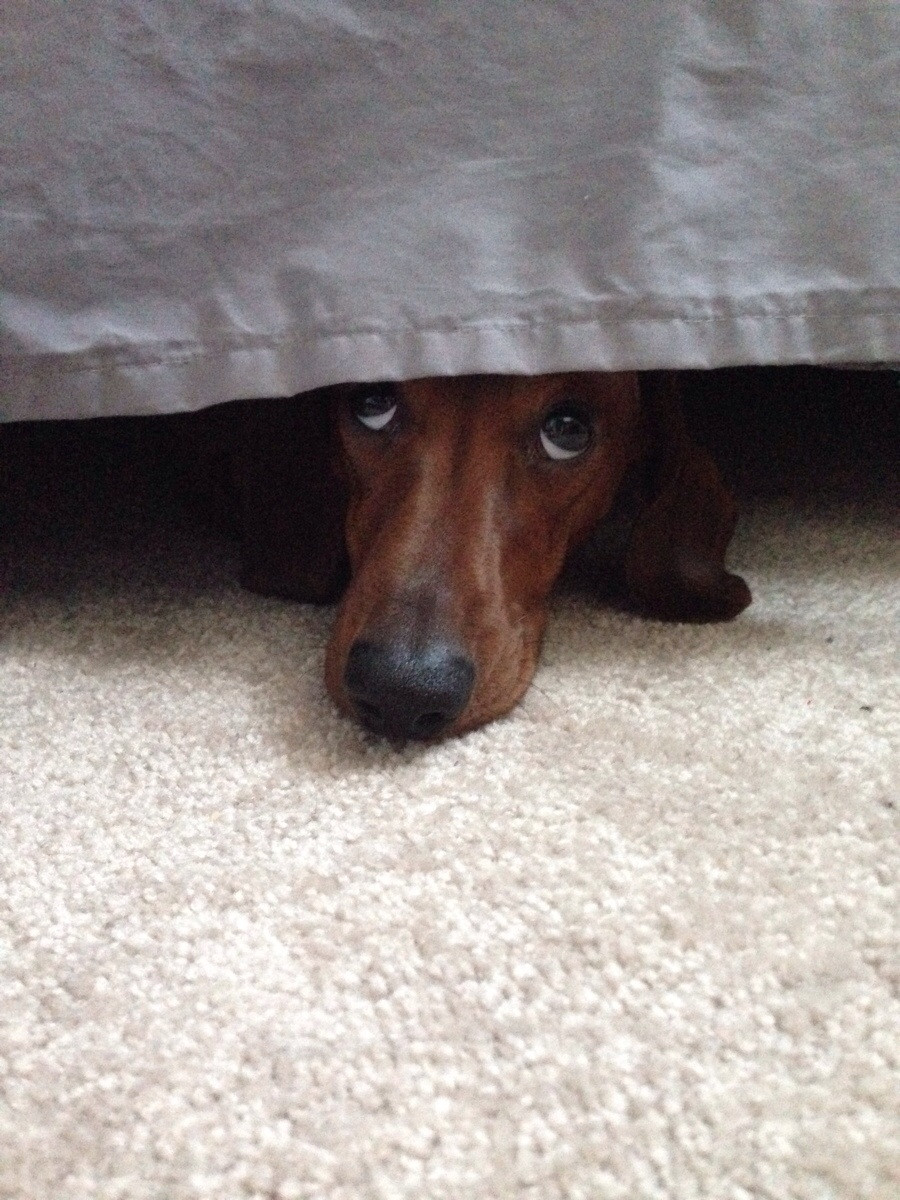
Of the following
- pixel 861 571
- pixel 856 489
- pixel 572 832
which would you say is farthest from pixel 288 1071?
pixel 856 489

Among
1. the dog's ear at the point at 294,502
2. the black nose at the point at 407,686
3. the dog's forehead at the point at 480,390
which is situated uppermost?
the dog's forehead at the point at 480,390

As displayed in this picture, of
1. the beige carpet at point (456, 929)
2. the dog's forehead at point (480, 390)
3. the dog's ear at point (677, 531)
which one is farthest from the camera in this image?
the dog's ear at point (677, 531)

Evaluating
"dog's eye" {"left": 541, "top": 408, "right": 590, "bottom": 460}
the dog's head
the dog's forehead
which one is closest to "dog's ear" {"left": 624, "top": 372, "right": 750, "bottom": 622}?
the dog's head

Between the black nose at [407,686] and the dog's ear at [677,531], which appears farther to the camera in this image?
the dog's ear at [677,531]

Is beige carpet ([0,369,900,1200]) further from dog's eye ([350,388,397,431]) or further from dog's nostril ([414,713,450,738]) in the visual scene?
dog's eye ([350,388,397,431])

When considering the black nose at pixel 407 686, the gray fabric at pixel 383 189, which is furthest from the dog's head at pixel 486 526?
the gray fabric at pixel 383 189

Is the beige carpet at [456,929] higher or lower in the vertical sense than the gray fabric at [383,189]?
lower

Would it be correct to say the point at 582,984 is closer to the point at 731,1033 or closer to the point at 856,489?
the point at 731,1033

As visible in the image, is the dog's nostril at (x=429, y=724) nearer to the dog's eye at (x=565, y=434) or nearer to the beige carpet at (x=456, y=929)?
the beige carpet at (x=456, y=929)

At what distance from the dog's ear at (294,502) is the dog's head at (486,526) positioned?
0.05 meters

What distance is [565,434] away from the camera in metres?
1.18

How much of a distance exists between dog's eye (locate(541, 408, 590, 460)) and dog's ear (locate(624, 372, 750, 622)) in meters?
0.14

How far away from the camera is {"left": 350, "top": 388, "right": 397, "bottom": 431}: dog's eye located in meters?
1.16

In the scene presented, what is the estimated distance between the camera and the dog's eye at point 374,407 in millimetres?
1158
